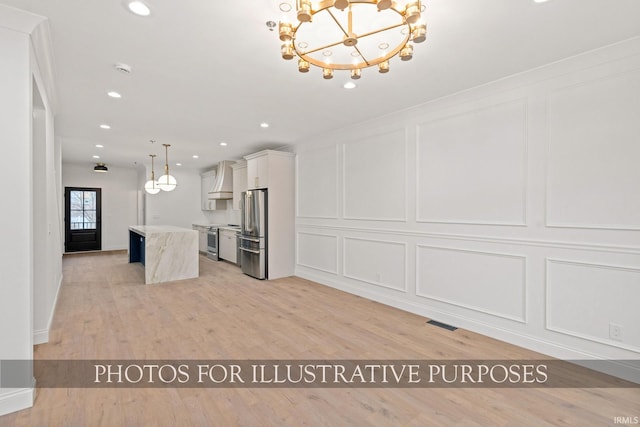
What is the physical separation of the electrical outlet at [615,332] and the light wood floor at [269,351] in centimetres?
37

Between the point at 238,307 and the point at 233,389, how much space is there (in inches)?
75.7

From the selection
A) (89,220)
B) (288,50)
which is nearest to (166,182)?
(89,220)

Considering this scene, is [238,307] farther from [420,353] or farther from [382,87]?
[382,87]

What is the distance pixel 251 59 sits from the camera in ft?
8.62

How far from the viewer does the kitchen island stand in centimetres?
541

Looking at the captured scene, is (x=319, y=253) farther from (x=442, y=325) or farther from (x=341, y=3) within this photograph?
(x=341, y=3)

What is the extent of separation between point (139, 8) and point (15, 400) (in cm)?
265

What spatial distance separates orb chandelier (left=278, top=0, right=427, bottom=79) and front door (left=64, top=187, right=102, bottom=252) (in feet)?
31.0

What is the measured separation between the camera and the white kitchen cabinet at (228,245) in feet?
23.3

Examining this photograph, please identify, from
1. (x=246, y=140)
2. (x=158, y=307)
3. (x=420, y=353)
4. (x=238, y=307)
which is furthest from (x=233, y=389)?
(x=246, y=140)

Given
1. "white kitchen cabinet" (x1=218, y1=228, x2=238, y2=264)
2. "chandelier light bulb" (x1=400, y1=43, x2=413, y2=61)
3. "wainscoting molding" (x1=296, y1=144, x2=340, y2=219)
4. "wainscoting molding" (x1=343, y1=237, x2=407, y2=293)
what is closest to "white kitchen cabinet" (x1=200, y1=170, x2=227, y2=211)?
"white kitchen cabinet" (x1=218, y1=228, x2=238, y2=264)

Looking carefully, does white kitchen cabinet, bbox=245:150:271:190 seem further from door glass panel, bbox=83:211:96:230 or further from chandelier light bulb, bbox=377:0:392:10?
door glass panel, bbox=83:211:96:230

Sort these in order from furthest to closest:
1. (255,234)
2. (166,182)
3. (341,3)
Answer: (166,182) → (255,234) → (341,3)

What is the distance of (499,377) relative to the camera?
2449mm
